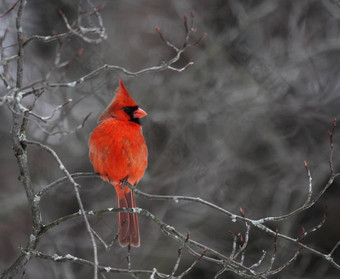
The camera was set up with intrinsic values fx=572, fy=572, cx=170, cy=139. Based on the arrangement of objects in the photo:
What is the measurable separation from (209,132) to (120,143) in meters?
2.83

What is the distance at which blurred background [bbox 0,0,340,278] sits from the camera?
5934 millimetres

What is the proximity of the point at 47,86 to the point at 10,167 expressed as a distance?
4.65m

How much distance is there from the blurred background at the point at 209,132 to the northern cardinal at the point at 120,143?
6.44 ft

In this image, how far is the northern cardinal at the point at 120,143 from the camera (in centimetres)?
371

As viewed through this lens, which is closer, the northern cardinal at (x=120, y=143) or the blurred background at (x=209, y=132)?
the northern cardinal at (x=120, y=143)

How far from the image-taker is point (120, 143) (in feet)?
12.2

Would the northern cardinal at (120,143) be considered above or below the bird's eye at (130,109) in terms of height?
below

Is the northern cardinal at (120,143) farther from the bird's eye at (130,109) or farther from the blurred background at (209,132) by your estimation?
the blurred background at (209,132)

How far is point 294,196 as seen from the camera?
20.4ft

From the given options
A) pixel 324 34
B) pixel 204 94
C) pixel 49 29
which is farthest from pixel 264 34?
pixel 49 29

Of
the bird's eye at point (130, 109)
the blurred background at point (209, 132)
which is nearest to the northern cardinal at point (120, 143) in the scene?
the bird's eye at point (130, 109)

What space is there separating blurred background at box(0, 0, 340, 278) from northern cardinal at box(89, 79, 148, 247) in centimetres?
196

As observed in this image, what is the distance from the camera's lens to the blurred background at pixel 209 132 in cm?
593

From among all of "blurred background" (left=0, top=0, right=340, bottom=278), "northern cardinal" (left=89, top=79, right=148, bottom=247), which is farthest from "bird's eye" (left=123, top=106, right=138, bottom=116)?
"blurred background" (left=0, top=0, right=340, bottom=278)
